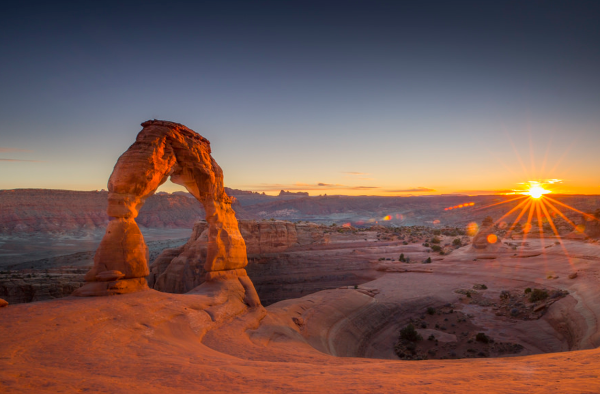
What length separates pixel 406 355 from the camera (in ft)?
50.1

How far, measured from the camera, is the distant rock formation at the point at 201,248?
2095 cm

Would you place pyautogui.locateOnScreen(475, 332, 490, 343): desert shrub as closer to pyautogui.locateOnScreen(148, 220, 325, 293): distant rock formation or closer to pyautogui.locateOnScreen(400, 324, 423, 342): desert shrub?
pyautogui.locateOnScreen(400, 324, 423, 342): desert shrub

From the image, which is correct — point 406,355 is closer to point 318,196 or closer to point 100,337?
point 100,337

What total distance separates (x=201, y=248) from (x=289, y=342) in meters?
11.6

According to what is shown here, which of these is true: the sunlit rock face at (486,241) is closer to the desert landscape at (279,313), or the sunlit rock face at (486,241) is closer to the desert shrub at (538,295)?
the desert landscape at (279,313)

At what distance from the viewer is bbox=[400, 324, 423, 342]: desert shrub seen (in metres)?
16.6

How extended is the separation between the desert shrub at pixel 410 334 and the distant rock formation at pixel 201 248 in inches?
469

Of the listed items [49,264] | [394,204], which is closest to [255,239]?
[49,264]

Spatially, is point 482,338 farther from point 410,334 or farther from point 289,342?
point 289,342

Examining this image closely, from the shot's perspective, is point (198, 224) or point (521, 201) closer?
point (198, 224)

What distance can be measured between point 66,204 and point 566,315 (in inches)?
3877

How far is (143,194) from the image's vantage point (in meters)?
11.7

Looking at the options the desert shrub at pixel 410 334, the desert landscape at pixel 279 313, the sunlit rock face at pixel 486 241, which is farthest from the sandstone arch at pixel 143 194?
the sunlit rock face at pixel 486 241

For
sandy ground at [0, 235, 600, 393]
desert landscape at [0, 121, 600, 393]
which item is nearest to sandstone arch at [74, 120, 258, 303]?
desert landscape at [0, 121, 600, 393]
